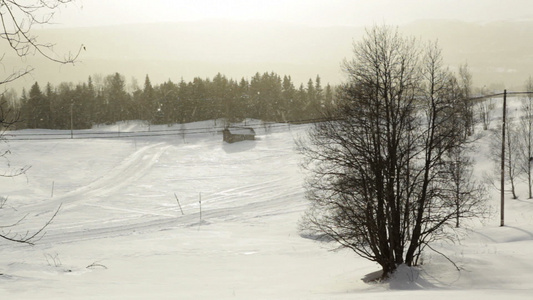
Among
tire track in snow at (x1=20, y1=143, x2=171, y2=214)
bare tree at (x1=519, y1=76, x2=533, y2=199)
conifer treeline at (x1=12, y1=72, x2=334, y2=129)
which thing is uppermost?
conifer treeline at (x1=12, y1=72, x2=334, y2=129)

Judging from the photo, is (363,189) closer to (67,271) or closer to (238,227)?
(67,271)

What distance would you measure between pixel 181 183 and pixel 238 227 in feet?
64.0

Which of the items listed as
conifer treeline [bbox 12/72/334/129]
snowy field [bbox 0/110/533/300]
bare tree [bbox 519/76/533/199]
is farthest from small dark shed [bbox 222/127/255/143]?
bare tree [bbox 519/76/533/199]

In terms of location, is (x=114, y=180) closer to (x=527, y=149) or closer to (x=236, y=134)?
(x=236, y=134)

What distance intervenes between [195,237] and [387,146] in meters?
19.8

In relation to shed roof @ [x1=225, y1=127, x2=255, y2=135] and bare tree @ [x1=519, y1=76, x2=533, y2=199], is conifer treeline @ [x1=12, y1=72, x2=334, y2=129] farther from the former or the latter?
bare tree @ [x1=519, y1=76, x2=533, y2=199]

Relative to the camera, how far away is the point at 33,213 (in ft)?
127

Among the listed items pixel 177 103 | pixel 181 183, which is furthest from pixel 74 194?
pixel 177 103

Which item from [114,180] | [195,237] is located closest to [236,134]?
[114,180]

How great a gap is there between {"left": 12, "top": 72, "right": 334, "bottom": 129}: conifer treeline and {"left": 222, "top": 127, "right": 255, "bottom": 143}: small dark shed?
103 ft

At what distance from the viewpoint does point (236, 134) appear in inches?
3260

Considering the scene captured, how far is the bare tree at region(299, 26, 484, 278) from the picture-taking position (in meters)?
15.5

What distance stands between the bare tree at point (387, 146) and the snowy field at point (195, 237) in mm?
1676

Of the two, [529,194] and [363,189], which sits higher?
[363,189]
